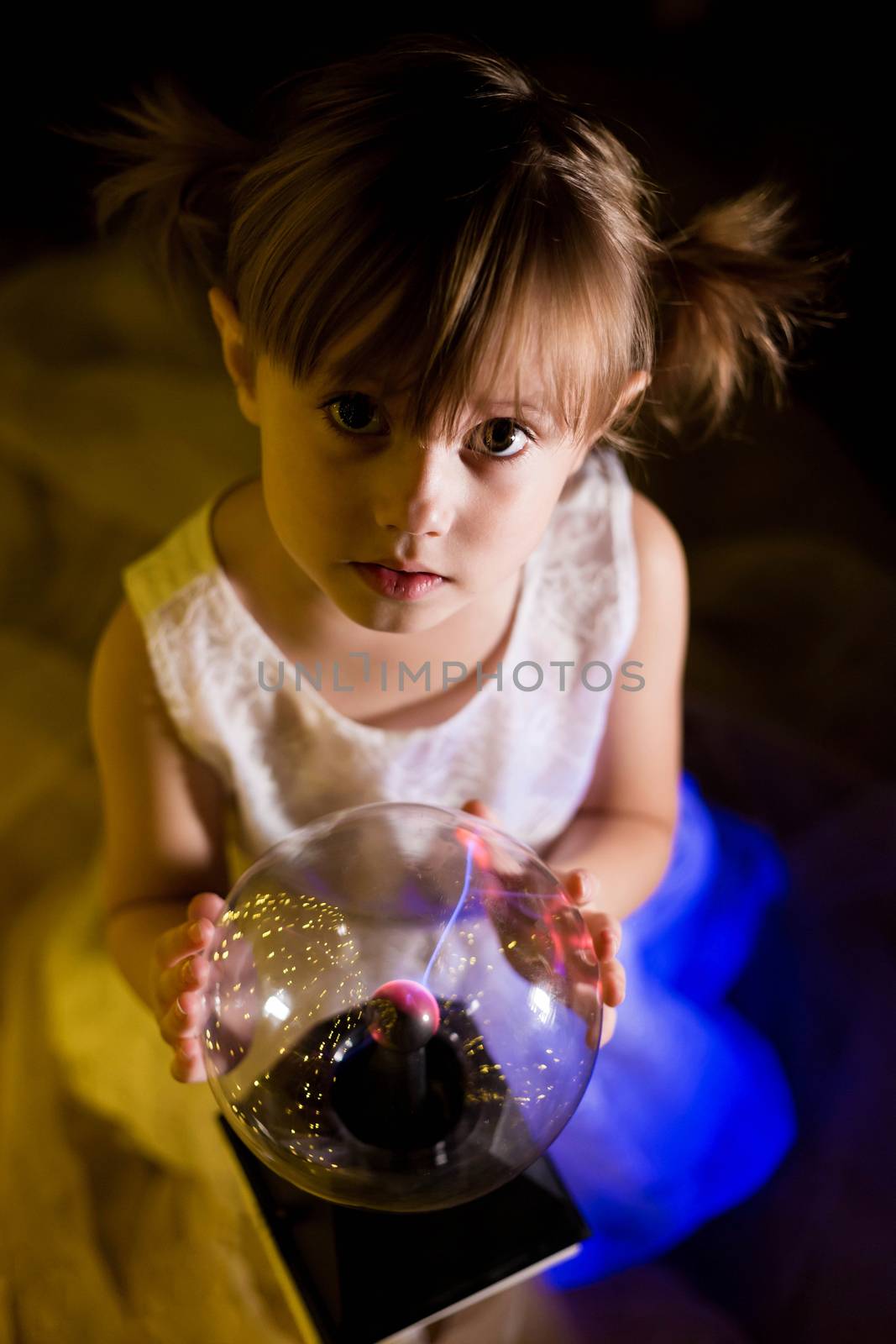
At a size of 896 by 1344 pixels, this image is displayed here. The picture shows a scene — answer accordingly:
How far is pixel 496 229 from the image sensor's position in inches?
18.1

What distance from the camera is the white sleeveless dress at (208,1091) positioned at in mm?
701

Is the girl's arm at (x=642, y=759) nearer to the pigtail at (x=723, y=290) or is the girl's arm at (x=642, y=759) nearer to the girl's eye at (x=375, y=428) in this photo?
the pigtail at (x=723, y=290)

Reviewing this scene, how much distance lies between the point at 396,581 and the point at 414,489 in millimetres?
69

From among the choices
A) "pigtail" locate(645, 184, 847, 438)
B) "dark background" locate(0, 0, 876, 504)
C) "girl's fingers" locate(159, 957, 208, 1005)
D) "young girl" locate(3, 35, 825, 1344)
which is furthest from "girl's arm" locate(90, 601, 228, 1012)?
"dark background" locate(0, 0, 876, 504)

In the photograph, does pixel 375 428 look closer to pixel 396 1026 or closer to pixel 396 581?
pixel 396 581

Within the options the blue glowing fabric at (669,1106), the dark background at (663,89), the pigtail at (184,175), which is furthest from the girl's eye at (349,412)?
the dark background at (663,89)

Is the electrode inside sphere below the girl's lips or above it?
below

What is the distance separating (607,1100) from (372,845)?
33cm

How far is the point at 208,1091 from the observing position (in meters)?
0.76

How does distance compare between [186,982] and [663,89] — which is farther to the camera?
[663,89]

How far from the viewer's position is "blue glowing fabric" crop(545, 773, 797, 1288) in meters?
0.72

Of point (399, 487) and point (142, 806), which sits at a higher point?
point (399, 487)

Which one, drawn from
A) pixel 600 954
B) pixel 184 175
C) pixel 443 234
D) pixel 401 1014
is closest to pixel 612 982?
pixel 600 954

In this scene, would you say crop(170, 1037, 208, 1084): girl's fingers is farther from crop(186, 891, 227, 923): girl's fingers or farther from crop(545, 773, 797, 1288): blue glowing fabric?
crop(545, 773, 797, 1288): blue glowing fabric
